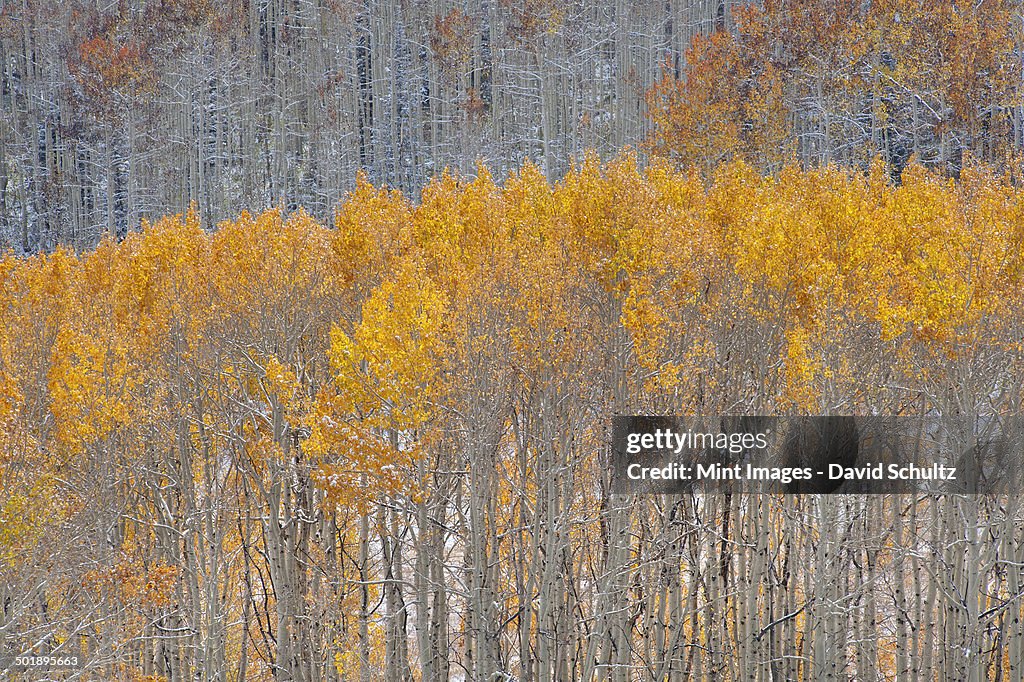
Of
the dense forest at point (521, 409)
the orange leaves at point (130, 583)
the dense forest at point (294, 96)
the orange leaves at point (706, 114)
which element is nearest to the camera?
the orange leaves at point (130, 583)

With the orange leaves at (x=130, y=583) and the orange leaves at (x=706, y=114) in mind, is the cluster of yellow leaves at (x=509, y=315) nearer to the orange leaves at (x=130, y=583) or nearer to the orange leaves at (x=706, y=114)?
the orange leaves at (x=130, y=583)

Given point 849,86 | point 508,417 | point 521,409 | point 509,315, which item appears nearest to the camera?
point 509,315

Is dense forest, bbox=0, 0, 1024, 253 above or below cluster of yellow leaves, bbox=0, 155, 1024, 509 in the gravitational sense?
above


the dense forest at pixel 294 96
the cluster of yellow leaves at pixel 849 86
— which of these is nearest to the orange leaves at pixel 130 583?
the cluster of yellow leaves at pixel 849 86

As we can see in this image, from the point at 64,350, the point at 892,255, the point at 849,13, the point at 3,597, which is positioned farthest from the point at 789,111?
the point at 3,597

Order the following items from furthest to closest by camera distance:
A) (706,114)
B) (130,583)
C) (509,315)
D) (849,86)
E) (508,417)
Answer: (706,114) → (849,86) → (508,417) → (509,315) → (130,583)

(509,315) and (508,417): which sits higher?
(509,315)

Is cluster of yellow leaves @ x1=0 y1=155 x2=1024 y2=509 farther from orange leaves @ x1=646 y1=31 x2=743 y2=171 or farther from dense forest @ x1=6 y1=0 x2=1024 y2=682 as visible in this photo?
orange leaves @ x1=646 y1=31 x2=743 y2=171

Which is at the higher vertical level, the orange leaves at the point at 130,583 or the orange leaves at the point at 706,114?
the orange leaves at the point at 706,114

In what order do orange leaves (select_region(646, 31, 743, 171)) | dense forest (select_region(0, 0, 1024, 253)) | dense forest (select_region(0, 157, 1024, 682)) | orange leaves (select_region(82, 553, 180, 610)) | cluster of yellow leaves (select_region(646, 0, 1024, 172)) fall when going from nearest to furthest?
orange leaves (select_region(82, 553, 180, 610)) → dense forest (select_region(0, 157, 1024, 682)) → cluster of yellow leaves (select_region(646, 0, 1024, 172)) → orange leaves (select_region(646, 31, 743, 171)) → dense forest (select_region(0, 0, 1024, 253))

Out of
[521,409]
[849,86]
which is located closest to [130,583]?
[521,409]

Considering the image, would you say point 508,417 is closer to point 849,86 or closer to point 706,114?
point 706,114

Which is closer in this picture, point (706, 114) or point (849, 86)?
point (849, 86)

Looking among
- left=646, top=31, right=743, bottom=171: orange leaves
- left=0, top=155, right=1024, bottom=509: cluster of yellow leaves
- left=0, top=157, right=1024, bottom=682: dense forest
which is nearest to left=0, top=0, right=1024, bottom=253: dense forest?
left=646, top=31, right=743, bottom=171: orange leaves
